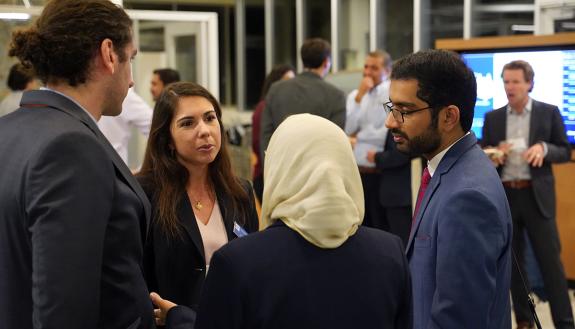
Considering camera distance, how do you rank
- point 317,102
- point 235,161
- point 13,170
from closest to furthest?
point 13,170 → point 317,102 → point 235,161

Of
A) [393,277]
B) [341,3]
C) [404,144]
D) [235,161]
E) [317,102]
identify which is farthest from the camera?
[341,3]

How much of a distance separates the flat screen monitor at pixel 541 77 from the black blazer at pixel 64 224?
383 cm

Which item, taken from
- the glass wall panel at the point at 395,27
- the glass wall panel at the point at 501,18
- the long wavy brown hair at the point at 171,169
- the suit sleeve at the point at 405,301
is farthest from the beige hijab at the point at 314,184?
the glass wall panel at the point at 395,27

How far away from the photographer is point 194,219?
7.84 ft

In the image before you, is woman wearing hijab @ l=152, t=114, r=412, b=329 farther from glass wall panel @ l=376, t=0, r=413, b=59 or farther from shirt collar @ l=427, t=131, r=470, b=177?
glass wall panel @ l=376, t=0, r=413, b=59

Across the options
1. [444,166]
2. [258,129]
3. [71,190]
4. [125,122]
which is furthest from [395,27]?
[71,190]

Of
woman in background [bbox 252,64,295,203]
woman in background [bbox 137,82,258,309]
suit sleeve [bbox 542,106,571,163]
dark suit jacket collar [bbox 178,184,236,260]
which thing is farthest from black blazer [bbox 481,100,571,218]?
dark suit jacket collar [bbox 178,184,236,260]

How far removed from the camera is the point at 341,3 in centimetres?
1054

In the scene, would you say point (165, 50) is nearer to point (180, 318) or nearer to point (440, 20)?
point (440, 20)

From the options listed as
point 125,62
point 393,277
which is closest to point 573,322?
point 393,277

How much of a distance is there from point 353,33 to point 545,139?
6374 mm

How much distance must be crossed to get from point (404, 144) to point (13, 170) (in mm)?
1078

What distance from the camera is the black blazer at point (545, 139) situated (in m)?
4.31

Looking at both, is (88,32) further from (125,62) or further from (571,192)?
(571,192)
